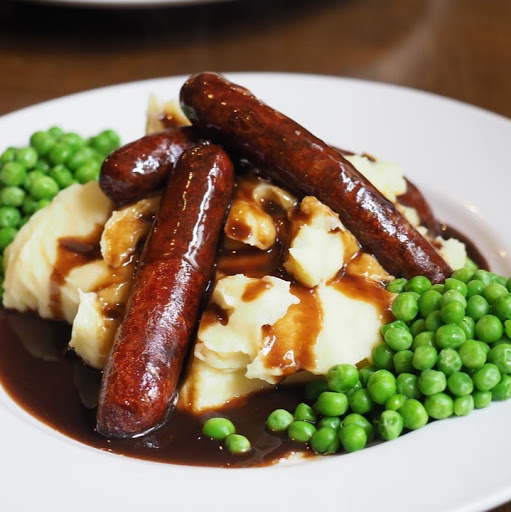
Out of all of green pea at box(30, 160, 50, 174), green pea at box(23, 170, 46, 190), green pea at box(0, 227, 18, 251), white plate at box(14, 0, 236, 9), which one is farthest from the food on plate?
white plate at box(14, 0, 236, 9)

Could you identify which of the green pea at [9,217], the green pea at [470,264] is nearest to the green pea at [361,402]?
the green pea at [470,264]

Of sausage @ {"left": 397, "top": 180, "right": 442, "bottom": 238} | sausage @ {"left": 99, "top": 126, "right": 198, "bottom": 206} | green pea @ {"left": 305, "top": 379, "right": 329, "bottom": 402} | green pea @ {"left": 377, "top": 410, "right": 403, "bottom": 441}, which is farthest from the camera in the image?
sausage @ {"left": 397, "top": 180, "right": 442, "bottom": 238}

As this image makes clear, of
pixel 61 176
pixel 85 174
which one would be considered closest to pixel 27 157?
pixel 61 176

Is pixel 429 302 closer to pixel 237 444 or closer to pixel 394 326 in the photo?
pixel 394 326

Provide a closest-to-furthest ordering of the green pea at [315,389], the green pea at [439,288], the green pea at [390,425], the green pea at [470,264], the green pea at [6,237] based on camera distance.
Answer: the green pea at [390,425] < the green pea at [315,389] < the green pea at [439,288] < the green pea at [470,264] < the green pea at [6,237]

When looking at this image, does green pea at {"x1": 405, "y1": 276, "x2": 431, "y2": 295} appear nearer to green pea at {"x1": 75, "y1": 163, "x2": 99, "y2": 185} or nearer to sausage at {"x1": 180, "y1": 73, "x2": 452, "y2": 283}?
sausage at {"x1": 180, "y1": 73, "x2": 452, "y2": 283}

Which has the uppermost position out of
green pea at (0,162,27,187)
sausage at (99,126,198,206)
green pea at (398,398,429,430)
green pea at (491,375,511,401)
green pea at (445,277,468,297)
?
sausage at (99,126,198,206)

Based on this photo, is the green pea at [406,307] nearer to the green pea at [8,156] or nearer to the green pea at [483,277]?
the green pea at [483,277]
